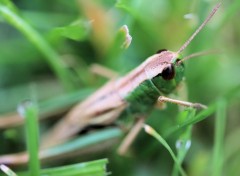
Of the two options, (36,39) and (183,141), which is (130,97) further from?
(36,39)


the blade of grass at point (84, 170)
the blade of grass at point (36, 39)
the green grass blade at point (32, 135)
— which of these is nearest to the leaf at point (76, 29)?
the blade of grass at point (36, 39)

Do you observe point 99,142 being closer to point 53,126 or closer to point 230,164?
point 53,126

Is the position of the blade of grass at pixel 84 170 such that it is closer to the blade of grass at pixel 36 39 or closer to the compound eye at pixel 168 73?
the compound eye at pixel 168 73

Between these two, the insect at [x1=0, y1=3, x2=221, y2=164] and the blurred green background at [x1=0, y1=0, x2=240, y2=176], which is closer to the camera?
the insect at [x1=0, y1=3, x2=221, y2=164]

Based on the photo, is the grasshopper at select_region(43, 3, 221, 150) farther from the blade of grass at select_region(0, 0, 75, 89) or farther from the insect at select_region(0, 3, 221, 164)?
the blade of grass at select_region(0, 0, 75, 89)

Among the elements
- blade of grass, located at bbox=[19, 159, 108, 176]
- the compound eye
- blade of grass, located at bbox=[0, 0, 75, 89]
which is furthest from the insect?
blade of grass, located at bbox=[19, 159, 108, 176]

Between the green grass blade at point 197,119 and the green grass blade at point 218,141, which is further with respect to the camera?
the green grass blade at point 218,141

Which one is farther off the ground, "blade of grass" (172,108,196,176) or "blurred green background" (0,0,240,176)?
"blurred green background" (0,0,240,176)

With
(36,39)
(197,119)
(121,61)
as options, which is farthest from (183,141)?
(36,39)
